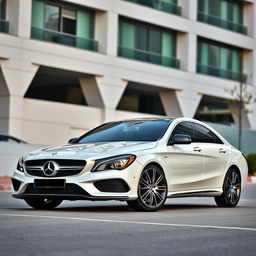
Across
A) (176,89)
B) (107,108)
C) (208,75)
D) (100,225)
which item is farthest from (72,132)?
(100,225)

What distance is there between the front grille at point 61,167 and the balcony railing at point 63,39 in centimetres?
2524

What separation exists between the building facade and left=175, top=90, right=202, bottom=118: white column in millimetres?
60

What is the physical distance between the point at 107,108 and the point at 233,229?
31054mm

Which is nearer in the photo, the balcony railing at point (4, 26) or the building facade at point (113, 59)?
the balcony railing at point (4, 26)

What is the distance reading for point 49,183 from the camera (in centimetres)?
1099

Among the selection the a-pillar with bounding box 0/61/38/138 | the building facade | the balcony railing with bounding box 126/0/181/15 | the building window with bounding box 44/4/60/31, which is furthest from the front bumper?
the balcony railing with bounding box 126/0/181/15

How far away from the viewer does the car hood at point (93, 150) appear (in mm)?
10969

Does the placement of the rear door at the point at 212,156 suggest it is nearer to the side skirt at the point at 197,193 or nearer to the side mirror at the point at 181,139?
the side skirt at the point at 197,193

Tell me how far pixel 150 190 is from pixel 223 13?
3818 cm

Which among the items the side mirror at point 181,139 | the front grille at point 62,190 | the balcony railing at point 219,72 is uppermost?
the balcony railing at point 219,72

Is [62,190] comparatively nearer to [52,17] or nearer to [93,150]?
[93,150]

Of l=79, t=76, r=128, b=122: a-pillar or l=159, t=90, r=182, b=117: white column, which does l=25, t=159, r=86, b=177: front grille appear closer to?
l=79, t=76, r=128, b=122: a-pillar

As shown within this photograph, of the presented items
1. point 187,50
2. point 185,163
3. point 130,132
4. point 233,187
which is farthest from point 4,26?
point 185,163

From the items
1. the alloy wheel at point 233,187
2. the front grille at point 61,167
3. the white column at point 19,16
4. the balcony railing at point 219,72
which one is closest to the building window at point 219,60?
the balcony railing at point 219,72
